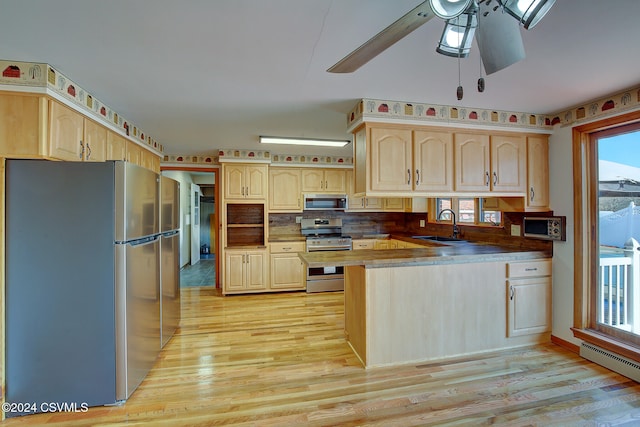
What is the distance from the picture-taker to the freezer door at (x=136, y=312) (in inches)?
79.3

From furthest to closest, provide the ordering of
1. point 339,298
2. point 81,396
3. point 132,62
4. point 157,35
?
1. point 339,298
2. point 81,396
3. point 132,62
4. point 157,35

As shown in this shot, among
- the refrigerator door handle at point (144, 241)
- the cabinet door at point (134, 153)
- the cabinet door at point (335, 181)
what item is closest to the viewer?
the refrigerator door handle at point (144, 241)

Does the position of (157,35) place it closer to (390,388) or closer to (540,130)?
(390,388)

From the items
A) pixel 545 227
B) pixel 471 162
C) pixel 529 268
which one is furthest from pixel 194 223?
pixel 545 227

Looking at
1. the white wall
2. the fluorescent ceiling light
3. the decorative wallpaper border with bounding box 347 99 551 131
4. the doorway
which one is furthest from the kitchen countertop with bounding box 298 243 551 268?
the doorway

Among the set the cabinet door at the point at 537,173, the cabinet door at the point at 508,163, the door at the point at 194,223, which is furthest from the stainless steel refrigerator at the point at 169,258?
the door at the point at 194,223

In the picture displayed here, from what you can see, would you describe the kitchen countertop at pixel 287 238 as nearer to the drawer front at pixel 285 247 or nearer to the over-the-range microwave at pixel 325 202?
the drawer front at pixel 285 247

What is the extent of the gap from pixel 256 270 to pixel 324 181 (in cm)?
192

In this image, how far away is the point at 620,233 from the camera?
103 inches

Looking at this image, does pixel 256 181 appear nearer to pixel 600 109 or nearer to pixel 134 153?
pixel 134 153

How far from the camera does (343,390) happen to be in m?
2.18

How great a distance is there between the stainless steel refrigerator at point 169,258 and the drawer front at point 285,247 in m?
1.72

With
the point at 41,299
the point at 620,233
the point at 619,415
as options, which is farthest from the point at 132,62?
the point at 620,233

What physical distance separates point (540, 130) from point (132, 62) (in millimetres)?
3638
